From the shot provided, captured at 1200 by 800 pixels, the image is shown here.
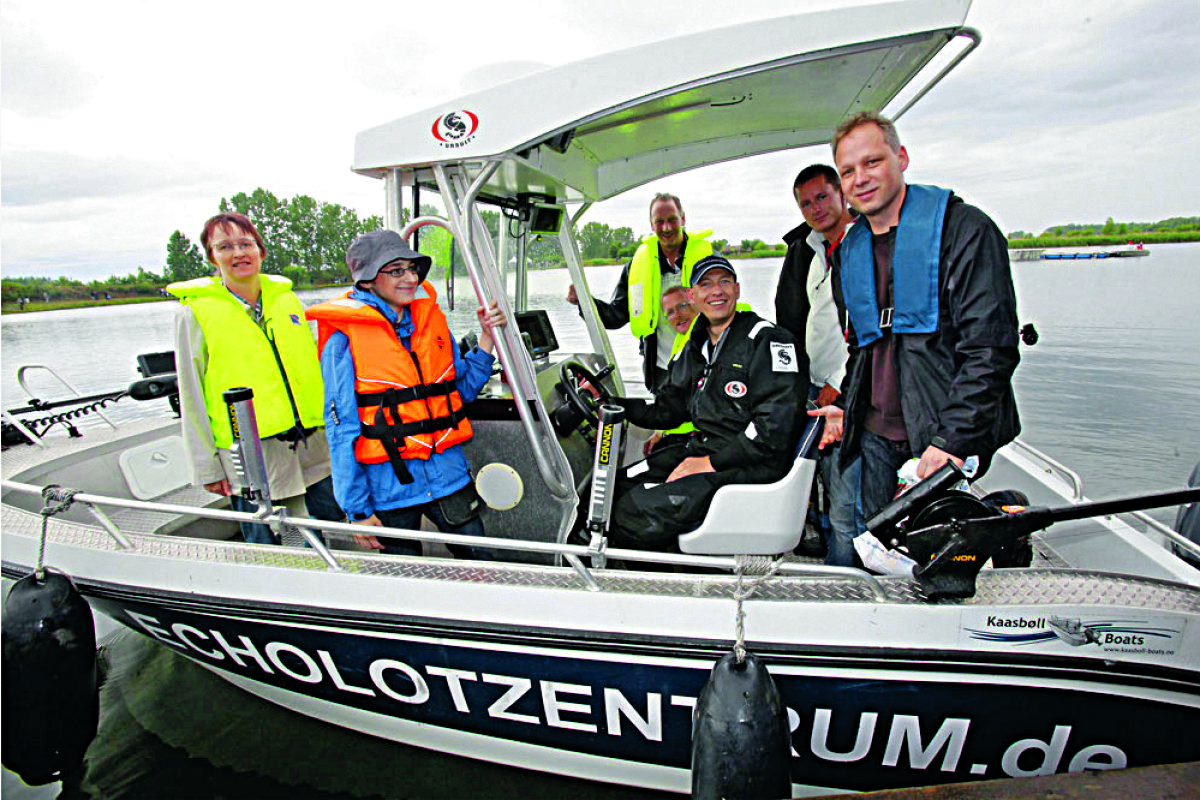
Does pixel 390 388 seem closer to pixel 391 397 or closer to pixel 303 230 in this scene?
pixel 391 397

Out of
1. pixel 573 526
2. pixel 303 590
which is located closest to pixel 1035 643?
pixel 573 526

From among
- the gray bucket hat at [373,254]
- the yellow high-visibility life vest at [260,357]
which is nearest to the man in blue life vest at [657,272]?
the gray bucket hat at [373,254]

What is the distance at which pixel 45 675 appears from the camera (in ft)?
6.79

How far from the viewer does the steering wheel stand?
253cm

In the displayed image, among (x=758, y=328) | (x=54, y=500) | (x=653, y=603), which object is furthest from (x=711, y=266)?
(x=54, y=500)

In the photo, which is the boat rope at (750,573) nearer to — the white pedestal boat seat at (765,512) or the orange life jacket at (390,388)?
the white pedestal boat seat at (765,512)

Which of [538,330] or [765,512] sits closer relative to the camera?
[765,512]

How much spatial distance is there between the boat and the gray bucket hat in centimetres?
25

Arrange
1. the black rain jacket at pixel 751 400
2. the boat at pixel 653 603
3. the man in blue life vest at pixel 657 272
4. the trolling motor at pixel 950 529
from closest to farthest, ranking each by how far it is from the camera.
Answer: the trolling motor at pixel 950 529 < the boat at pixel 653 603 < the black rain jacket at pixel 751 400 < the man in blue life vest at pixel 657 272

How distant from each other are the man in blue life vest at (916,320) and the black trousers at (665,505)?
437 mm

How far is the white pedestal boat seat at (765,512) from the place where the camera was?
6.84ft

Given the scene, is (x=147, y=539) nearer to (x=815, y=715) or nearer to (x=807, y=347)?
(x=815, y=715)

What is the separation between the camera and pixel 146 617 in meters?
2.30

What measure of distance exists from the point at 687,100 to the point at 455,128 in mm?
904
